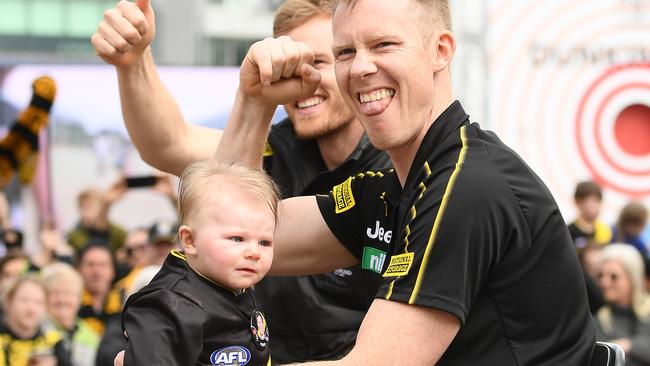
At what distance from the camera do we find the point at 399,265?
2.71 m

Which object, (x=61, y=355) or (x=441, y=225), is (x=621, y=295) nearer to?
(x=61, y=355)

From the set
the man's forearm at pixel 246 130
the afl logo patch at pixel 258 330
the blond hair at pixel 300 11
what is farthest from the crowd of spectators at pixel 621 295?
the afl logo patch at pixel 258 330

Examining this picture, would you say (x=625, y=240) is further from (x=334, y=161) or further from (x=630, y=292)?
(x=334, y=161)

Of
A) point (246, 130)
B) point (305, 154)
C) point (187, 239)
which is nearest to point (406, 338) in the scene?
point (187, 239)

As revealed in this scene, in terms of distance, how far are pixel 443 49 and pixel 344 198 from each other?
0.62m

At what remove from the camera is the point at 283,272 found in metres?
3.52

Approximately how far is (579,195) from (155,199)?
3234 millimetres

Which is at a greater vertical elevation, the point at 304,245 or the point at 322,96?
the point at 322,96

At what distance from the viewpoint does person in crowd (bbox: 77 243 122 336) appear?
297 inches

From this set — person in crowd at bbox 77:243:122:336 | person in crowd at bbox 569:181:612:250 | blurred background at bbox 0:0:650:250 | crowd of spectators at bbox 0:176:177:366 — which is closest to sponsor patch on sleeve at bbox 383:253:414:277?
crowd of spectators at bbox 0:176:177:366

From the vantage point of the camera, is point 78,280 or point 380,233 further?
point 78,280

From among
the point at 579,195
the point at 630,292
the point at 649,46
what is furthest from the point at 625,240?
the point at 649,46

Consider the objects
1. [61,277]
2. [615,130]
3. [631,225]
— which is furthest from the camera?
[615,130]

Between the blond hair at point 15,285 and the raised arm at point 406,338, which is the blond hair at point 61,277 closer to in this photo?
the blond hair at point 15,285
